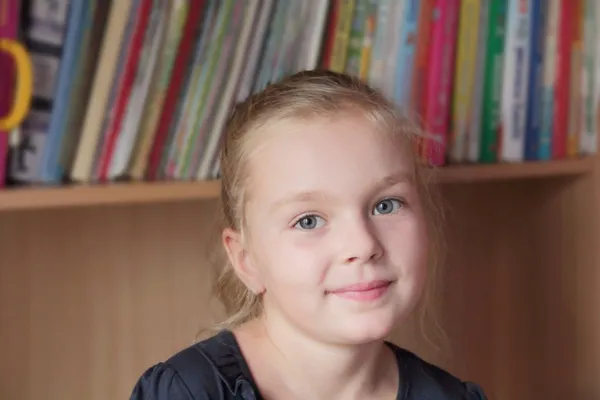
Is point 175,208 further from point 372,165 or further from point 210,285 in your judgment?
point 372,165

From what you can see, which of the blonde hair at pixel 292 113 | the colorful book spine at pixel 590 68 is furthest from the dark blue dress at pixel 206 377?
the colorful book spine at pixel 590 68

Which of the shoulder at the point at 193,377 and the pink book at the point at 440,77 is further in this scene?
the pink book at the point at 440,77

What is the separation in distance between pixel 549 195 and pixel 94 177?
727mm

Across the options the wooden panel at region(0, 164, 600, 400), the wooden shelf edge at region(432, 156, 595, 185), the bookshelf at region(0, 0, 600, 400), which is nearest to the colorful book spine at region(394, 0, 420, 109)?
the bookshelf at region(0, 0, 600, 400)

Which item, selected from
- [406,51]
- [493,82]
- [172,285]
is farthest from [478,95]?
[172,285]

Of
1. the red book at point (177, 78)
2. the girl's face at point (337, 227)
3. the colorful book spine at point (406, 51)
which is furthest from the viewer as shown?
the colorful book spine at point (406, 51)

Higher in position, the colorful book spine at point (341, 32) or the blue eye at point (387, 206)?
the colorful book spine at point (341, 32)

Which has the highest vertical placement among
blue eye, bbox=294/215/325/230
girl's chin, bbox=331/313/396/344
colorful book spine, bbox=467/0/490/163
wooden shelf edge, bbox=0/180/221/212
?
colorful book spine, bbox=467/0/490/163

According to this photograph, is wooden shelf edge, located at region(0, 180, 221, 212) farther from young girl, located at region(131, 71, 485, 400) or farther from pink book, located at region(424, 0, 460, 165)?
pink book, located at region(424, 0, 460, 165)

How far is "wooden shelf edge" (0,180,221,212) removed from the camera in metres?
0.86

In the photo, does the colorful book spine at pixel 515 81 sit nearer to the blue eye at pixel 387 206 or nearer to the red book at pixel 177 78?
the blue eye at pixel 387 206

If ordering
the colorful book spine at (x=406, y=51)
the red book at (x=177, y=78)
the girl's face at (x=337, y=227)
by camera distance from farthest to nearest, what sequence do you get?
the colorful book spine at (x=406, y=51), the red book at (x=177, y=78), the girl's face at (x=337, y=227)

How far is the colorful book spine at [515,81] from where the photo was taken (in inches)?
44.4

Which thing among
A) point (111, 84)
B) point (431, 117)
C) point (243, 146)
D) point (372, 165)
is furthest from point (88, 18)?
point (431, 117)
